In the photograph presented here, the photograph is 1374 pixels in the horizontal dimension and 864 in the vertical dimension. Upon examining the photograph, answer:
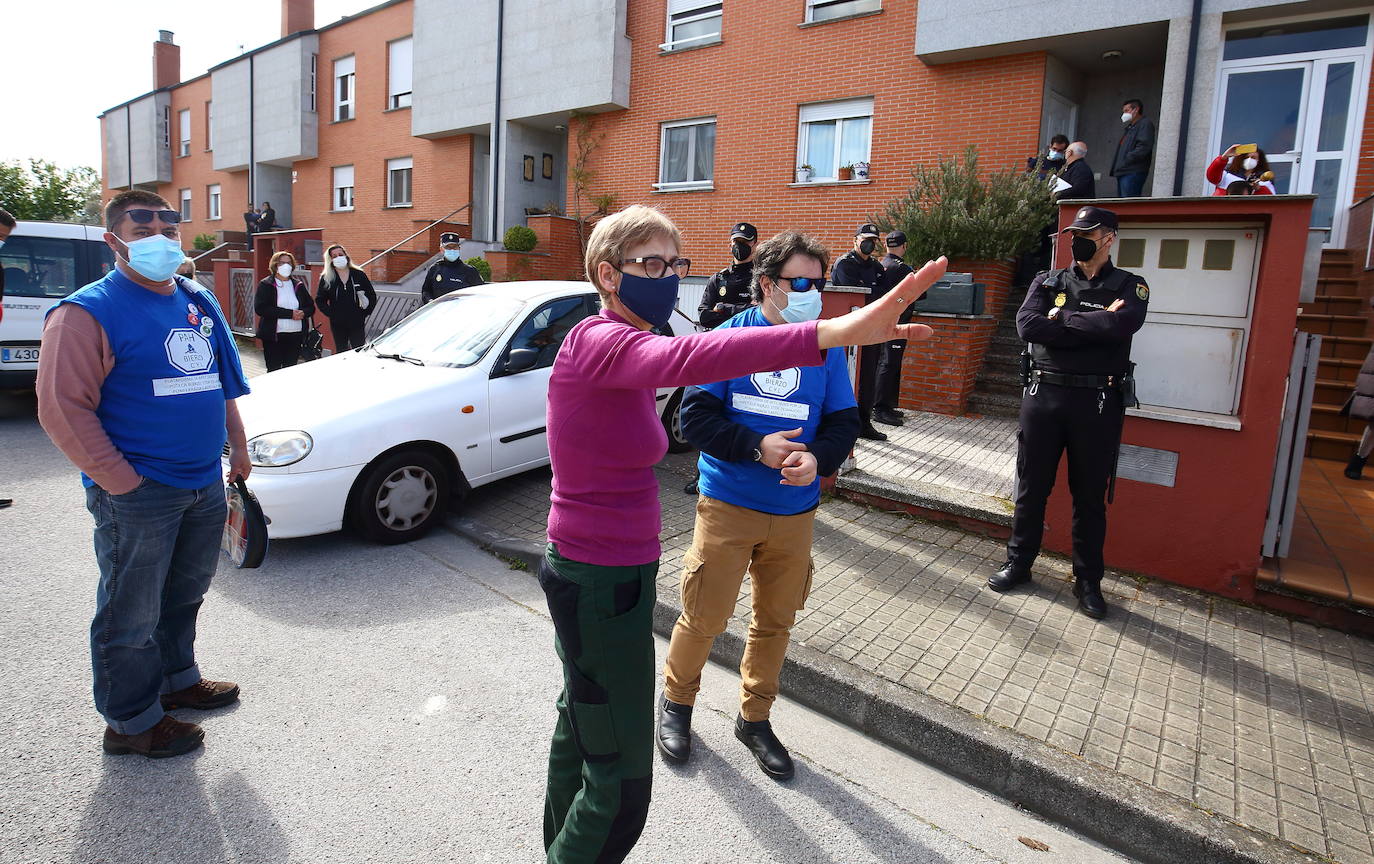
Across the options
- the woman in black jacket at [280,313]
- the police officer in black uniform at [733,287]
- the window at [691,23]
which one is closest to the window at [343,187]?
the window at [691,23]

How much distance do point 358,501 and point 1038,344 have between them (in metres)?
4.27

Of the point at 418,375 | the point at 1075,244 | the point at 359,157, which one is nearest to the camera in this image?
the point at 1075,244

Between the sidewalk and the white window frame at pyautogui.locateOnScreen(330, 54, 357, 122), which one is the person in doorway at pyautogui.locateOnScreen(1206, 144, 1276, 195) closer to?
the sidewalk

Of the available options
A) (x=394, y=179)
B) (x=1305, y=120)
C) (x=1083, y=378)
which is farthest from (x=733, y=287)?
(x=394, y=179)

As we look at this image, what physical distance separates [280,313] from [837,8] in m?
10.1

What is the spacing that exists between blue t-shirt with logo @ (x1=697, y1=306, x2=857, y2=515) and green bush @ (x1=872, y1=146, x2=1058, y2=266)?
7830 millimetres

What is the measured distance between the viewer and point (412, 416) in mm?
5191

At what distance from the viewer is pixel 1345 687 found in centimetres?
368

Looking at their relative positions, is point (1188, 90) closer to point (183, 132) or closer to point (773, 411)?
point (773, 411)

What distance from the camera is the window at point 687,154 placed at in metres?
14.9

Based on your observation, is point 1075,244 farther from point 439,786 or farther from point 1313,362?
point 439,786

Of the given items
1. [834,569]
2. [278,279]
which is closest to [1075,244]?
[834,569]

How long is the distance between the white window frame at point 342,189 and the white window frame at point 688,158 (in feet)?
38.6

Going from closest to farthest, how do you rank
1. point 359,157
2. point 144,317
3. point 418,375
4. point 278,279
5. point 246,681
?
point 144,317
point 246,681
point 418,375
point 278,279
point 359,157
